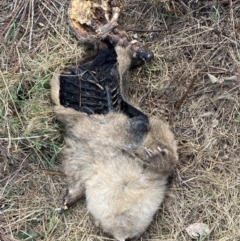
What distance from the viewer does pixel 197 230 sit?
4.16 meters

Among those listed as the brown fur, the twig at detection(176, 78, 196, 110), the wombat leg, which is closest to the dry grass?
the twig at detection(176, 78, 196, 110)

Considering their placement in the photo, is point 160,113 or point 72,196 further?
point 160,113

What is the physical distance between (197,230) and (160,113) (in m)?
0.96

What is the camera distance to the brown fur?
12.7ft

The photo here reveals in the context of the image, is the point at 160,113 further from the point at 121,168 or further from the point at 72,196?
the point at 72,196

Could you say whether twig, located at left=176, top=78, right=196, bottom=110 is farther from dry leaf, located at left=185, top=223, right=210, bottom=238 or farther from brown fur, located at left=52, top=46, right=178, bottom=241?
dry leaf, located at left=185, top=223, right=210, bottom=238

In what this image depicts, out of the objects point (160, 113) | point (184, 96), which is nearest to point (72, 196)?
point (160, 113)

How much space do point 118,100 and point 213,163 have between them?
0.91 metres

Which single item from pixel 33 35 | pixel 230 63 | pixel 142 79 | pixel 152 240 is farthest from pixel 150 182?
pixel 33 35

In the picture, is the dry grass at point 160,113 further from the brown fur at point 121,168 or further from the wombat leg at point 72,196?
the brown fur at point 121,168

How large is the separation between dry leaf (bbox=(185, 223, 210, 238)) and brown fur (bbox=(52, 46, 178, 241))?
14.4 inches

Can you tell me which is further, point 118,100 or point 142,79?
point 142,79

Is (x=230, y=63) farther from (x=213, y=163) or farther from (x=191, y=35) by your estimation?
(x=213, y=163)

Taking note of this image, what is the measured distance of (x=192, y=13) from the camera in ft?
14.2
